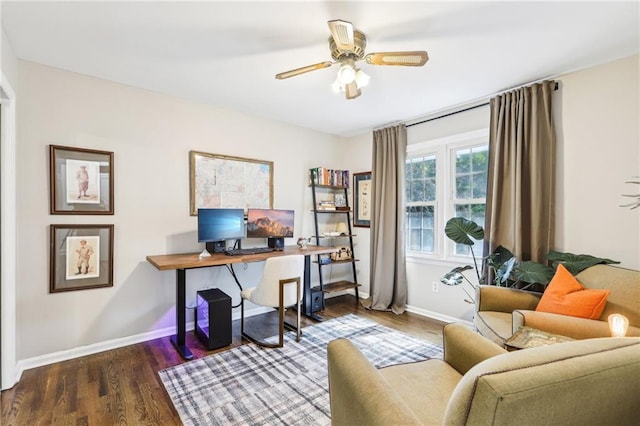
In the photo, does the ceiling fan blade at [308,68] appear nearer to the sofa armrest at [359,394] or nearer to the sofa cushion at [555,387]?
the sofa armrest at [359,394]

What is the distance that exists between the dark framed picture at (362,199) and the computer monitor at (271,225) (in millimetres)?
1250

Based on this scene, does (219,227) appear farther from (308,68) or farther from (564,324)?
(564,324)

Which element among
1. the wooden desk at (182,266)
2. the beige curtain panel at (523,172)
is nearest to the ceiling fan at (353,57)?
the beige curtain panel at (523,172)

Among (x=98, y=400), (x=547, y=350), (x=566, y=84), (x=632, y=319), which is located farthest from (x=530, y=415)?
(x=566, y=84)

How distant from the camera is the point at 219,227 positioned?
2957 millimetres

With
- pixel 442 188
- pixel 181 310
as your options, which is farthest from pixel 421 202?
pixel 181 310

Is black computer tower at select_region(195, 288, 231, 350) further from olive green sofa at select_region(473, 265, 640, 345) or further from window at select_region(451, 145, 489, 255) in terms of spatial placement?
window at select_region(451, 145, 489, 255)

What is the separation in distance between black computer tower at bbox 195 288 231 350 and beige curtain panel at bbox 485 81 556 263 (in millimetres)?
2588

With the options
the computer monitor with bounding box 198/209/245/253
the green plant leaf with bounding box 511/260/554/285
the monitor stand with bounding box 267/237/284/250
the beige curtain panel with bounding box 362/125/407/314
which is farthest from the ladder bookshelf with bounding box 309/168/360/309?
the green plant leaf with bounding box 511/260/554/285

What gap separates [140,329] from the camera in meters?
2.79

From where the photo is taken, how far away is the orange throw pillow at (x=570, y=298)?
190 centimetres

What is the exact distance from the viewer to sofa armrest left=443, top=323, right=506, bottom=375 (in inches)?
53.5

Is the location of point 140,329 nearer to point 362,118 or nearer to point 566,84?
point 362,118

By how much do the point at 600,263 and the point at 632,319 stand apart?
1.49ft
